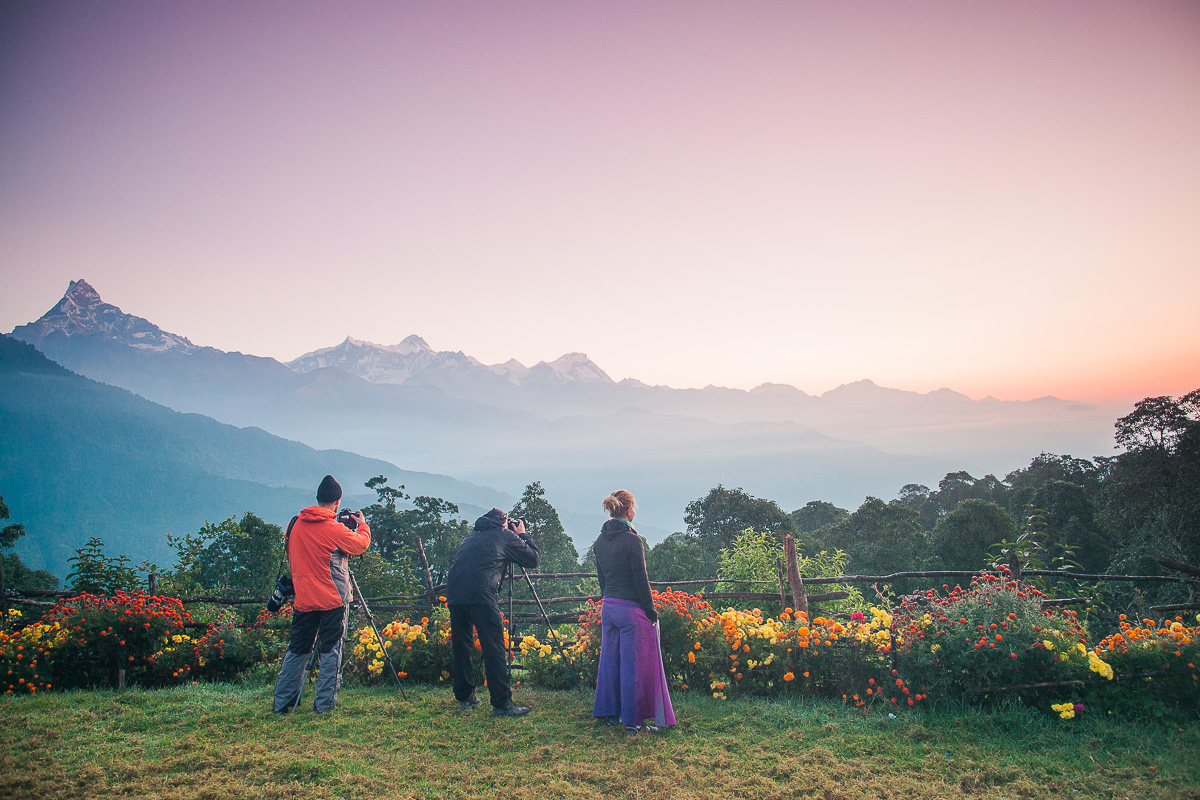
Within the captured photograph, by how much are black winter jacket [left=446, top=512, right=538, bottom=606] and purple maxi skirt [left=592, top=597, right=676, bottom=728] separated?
1.06 m

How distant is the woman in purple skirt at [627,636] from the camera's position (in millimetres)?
5148

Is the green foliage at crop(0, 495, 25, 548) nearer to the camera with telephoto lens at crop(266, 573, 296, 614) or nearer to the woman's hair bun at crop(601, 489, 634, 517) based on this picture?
the camera with telephoto lens at crop(266, 573, 296, 614)

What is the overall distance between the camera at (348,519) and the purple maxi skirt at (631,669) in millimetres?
2779

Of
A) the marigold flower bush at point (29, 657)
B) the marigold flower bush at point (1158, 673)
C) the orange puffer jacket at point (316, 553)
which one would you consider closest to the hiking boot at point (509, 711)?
the orange puffer jacket at point (316, 553)

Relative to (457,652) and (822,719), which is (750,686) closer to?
(822,719)

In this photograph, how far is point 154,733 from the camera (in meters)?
5.15

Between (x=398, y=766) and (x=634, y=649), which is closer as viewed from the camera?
(x=398, y=766)

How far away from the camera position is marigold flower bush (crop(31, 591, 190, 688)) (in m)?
6.93

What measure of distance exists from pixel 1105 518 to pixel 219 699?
23881 mm

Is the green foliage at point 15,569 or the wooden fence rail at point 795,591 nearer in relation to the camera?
the wooden fence rail at point 795,591

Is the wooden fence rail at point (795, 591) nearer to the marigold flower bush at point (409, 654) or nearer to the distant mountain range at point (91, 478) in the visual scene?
the marigold flower bush at point (409, 654)

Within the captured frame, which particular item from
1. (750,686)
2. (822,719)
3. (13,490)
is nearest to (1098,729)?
(822,719)

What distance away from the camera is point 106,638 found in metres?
7.00

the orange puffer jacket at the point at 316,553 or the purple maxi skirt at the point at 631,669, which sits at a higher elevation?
the orange puffer jacket at the point at 316,553
